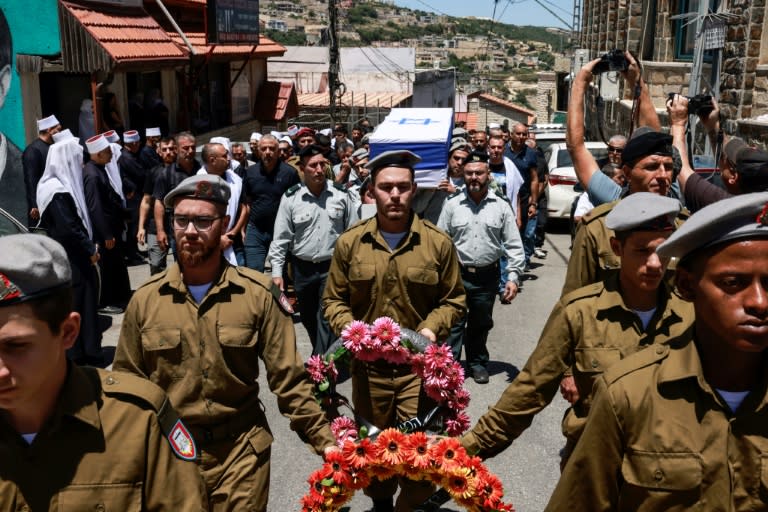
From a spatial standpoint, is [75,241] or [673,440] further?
[75,241]

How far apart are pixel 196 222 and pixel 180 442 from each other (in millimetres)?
1455

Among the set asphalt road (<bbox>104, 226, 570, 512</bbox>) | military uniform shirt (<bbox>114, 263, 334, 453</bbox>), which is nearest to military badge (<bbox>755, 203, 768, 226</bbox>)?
military uniform shirt (<bbox>114, 263, 334, 453</bbox>)

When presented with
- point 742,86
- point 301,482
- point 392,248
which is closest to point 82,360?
point 301,482

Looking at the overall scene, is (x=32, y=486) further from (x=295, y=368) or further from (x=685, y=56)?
(x=685, y=56)

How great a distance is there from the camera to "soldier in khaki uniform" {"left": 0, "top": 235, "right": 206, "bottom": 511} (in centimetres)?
214

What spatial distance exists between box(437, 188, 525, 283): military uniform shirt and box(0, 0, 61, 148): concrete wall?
7198 mm

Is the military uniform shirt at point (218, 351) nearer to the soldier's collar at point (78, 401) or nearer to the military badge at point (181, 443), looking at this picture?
the military badge at point (181, 443)

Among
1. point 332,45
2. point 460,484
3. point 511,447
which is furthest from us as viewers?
point 332,45

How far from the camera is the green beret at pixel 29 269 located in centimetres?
212

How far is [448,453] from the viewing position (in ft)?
11.3

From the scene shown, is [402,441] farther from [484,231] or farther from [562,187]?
[562,187]

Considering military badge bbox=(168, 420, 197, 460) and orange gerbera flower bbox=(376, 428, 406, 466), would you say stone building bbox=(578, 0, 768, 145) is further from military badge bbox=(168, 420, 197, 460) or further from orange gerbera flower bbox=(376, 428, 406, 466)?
military badge bbox=(168, 420, 197, 460)

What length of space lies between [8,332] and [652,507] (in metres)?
1.73

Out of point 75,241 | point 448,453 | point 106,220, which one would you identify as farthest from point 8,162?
point 448,453
